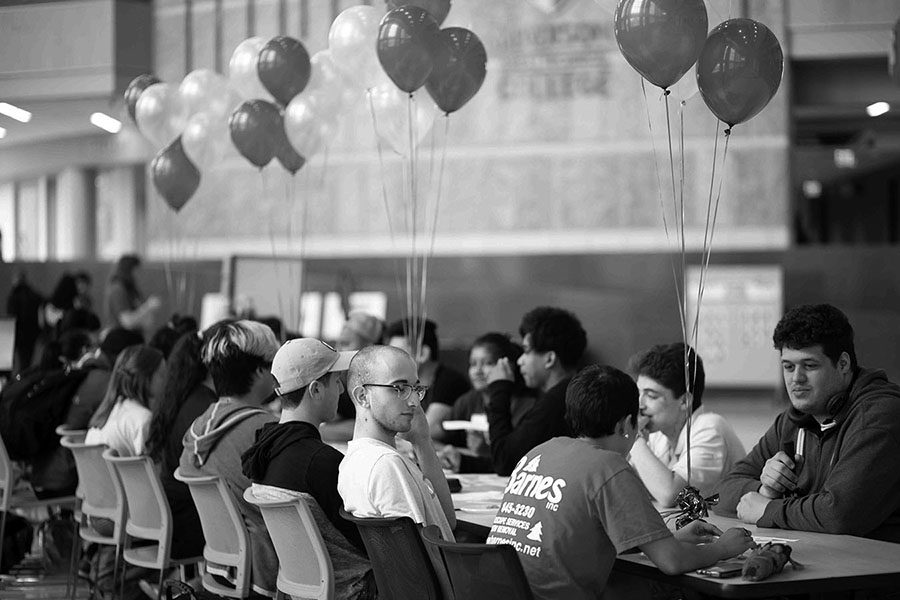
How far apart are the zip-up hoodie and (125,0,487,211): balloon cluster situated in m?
3.37

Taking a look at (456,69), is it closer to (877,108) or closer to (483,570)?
(483,570)

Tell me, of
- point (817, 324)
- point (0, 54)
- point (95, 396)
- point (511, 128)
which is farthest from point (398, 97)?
point (0, 54)

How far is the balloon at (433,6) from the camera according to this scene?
6.62 m

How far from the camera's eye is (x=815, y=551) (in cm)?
298

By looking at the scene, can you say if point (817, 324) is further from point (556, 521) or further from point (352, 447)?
point (352, 447)

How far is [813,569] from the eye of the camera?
2736 mm

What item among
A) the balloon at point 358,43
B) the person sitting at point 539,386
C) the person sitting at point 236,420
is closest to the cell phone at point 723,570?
the person sitting at point 236,420

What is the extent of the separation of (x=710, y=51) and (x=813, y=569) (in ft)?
8.02

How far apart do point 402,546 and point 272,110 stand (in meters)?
5.45

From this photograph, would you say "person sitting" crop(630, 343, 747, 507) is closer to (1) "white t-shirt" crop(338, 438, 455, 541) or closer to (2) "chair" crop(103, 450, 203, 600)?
(1) "white t-shirt" crop(338, 438, 455, 541)

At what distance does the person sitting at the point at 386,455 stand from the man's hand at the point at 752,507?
32.7 inches

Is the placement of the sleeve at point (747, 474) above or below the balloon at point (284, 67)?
below

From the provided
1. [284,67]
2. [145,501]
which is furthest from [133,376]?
[284,67]

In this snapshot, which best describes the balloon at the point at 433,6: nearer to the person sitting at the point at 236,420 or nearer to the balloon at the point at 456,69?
the balloon at the point at 456,69
